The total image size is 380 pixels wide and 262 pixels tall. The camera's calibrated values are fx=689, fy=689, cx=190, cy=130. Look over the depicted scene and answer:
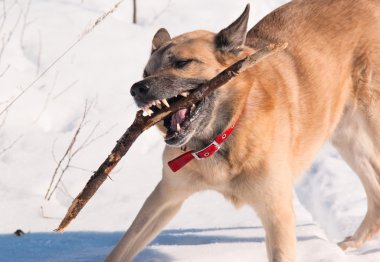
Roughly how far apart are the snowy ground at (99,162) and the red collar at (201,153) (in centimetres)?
65

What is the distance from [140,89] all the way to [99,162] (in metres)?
2.39

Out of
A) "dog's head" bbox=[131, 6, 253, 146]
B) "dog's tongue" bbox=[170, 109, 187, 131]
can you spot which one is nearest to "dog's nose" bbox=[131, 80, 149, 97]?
"dog's head" bbox=[131, 6, 253, 146]

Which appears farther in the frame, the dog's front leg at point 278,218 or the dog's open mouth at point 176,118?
the dog's front leg at point 278,218

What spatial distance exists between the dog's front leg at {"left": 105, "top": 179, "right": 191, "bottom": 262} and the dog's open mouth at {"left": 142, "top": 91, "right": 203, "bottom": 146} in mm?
513

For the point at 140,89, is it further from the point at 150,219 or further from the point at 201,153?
the point at 150,219

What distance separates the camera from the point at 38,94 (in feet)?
19.0

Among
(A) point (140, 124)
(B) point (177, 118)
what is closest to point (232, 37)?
(B) point (177, 118)

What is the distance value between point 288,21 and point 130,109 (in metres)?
2.06

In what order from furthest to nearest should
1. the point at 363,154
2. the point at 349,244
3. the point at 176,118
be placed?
the point at 363,154 < the point at 349,244 < the point at 176,118

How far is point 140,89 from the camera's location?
295 centimetres

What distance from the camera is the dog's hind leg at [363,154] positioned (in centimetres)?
429

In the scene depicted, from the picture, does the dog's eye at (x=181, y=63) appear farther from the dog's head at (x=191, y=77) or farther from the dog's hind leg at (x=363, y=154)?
the dog's hind leg at (x=363, y=154)

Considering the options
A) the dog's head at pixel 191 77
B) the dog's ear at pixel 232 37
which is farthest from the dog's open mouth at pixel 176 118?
the dog's ear at pixel 232 37

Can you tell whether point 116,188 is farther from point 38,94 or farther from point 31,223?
point 38,94
